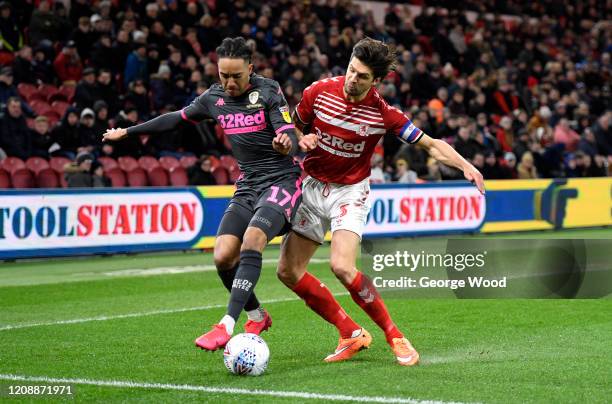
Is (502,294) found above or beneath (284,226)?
beneath

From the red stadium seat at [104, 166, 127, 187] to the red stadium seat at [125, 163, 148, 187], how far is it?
107 mm

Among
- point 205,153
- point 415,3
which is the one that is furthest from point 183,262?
point 415,3

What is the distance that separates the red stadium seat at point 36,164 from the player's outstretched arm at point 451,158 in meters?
10.5

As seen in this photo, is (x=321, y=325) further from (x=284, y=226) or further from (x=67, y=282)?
(x=67, y=282)

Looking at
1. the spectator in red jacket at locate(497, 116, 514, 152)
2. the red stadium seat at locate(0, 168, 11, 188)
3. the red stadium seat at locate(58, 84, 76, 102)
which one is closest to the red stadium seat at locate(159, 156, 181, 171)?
the red stadium seat at locate(58, 84, 76, 102)

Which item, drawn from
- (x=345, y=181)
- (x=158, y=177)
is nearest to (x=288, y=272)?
(x=345, y=181)

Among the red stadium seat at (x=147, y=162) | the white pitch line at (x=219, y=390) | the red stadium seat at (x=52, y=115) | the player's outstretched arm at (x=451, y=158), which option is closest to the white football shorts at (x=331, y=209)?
the player's outstretched arm at (x=451, y=158)

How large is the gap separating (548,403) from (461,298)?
548 centimetres

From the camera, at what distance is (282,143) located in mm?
6848

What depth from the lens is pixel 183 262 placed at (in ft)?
50.1

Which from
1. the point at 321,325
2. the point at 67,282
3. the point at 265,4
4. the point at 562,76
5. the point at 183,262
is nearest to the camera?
the point at 321,325
